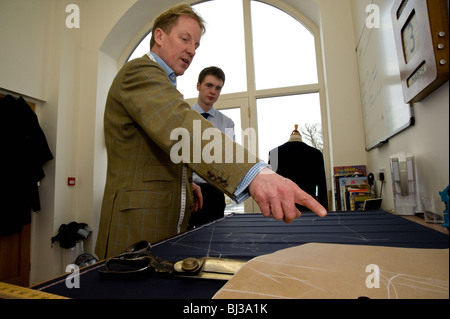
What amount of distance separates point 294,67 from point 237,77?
0.67 m

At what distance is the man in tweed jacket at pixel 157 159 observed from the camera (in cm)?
50

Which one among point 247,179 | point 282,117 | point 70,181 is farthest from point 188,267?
point 70,181

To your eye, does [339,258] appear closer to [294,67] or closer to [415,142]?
[415,142]

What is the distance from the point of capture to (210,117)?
208 cm

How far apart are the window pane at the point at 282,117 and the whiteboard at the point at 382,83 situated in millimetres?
830

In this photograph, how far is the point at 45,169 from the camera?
2.62 metres

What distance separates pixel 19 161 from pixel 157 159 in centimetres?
218

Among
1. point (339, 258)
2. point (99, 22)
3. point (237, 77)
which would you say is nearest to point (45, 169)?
point (99, 22)

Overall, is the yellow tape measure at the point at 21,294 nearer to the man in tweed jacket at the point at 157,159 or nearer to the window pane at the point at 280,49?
the man in tweed jacket at the point at 157,159

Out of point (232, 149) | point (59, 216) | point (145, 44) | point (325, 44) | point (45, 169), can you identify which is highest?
point (145, 44)

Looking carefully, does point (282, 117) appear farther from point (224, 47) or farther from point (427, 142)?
point (427, 142)

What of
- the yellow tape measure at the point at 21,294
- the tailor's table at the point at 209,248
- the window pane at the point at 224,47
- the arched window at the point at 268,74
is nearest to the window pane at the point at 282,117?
the arched window at the point at 268,74

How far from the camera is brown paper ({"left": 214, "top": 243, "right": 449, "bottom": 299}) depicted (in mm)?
257

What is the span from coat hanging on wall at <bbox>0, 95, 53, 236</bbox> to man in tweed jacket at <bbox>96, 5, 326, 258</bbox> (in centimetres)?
195
